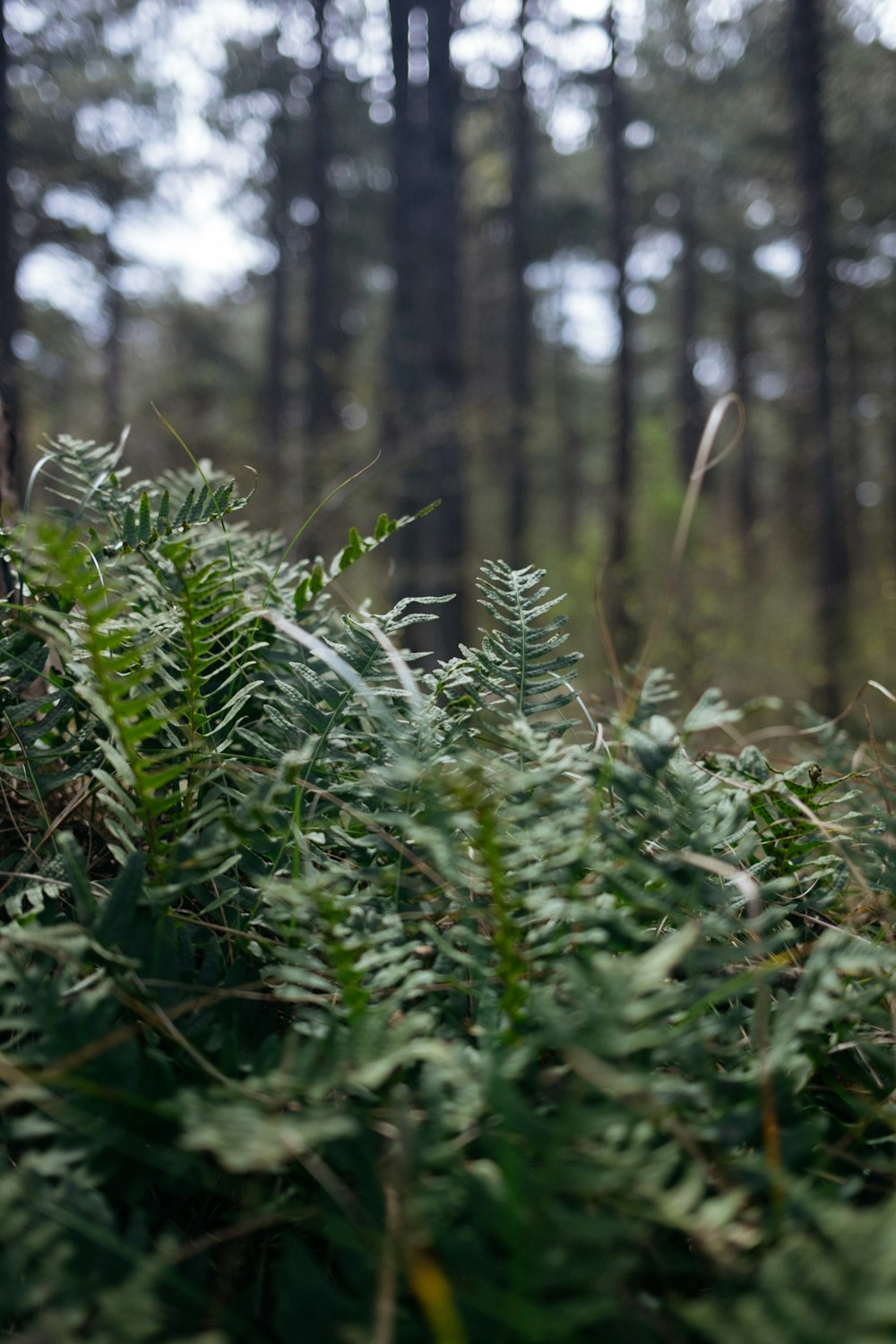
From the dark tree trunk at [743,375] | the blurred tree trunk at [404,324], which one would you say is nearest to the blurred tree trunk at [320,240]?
the blurred tree trunk at [404,324]

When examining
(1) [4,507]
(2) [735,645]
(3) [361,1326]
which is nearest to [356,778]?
(3) [361,1326]

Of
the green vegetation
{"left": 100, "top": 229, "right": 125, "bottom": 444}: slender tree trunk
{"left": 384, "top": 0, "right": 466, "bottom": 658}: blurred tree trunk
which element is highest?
{"left": 100, "top": 229, "right": 125, "bottom": 444}: slender tree trunk

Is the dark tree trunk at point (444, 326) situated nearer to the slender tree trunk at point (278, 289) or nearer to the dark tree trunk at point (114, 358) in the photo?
the dark tree trunk at point (114, 358)

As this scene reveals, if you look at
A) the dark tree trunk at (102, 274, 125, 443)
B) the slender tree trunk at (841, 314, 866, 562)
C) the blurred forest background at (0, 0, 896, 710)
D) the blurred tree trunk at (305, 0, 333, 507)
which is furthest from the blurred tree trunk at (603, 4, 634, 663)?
the slender tree trunk at (841, 314, 866, 562)

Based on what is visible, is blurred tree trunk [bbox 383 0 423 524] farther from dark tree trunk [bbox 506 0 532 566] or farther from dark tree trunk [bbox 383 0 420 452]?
dark tree trunk [bbox 506 0 532 566]

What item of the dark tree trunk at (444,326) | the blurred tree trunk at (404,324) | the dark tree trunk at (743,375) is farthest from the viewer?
the dark tree trunk at (743,375)

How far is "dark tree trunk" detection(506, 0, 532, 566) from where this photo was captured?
47.9ft

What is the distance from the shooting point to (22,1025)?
63cm

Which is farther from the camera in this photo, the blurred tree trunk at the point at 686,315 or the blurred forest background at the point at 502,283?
the blurred tree trunk at the point at 686,315

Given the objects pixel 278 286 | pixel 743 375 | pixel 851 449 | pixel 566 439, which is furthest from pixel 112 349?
pixel 851 449

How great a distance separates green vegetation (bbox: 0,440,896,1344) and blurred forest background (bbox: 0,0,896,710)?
0.43m

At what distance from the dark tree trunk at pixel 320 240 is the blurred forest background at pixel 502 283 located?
0.16 feet

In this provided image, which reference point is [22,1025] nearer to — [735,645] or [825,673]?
[825,673]

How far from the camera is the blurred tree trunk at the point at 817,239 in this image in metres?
9.25
